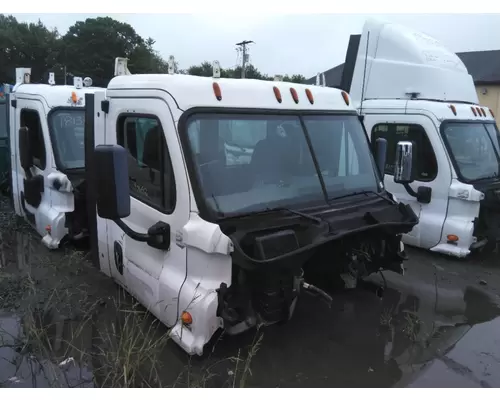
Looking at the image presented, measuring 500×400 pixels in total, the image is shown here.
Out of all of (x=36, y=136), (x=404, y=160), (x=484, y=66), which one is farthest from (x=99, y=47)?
(x=404, y=160)

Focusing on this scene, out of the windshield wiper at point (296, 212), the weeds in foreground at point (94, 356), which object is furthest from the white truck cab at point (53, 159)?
the windshield wiper at point (296, 212)

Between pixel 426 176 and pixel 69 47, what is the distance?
36131mm

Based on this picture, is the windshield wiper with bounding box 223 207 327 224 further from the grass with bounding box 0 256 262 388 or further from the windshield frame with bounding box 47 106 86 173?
the windshield frame with bounding box 47 106 86 173

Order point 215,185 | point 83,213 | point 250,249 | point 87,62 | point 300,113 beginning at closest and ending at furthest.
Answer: point 250,249
point 215,185
point 300,113
point 83,213
point 87,62

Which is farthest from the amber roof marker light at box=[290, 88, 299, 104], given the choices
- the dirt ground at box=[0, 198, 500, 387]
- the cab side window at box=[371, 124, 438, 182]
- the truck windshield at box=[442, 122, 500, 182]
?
the truck windshield at box=[442, 122, 500, 182]

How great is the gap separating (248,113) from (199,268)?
122 centimetres

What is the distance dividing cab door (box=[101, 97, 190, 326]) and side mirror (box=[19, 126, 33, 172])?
7.02 ft

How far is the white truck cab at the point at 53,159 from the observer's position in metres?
5.65

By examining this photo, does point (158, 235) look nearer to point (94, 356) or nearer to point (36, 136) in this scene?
point (94, 356)

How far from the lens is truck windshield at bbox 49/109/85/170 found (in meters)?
5.79

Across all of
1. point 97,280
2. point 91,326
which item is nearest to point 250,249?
point 91,326

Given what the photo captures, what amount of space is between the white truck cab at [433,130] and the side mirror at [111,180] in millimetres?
3551

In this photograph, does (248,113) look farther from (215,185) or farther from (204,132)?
(215,185)

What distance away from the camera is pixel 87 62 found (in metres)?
33.9
